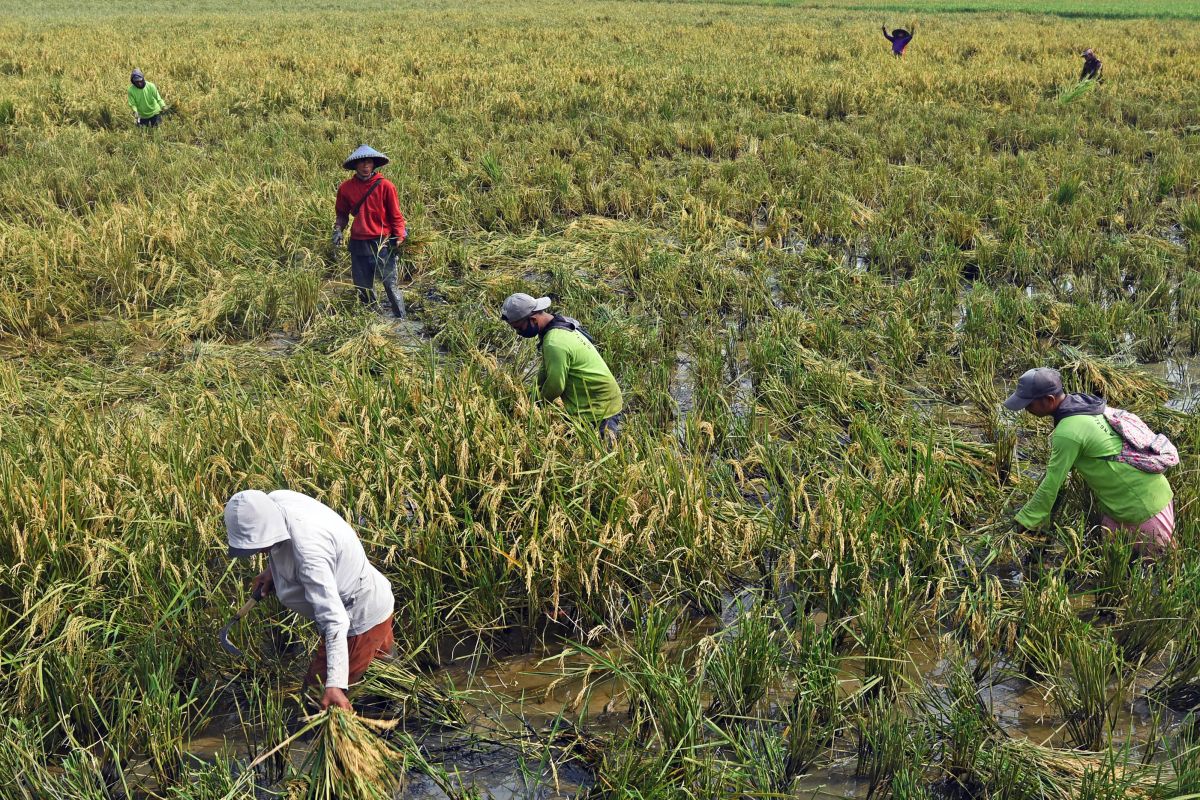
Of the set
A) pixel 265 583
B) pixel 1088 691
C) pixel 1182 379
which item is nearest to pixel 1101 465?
pixel 1088 691

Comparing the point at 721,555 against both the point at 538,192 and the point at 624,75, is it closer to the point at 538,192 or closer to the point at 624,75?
the point at 538,192

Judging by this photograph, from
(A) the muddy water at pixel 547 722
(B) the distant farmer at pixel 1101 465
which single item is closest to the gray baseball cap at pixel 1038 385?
(B) the distant farmer at pixel 1101 465

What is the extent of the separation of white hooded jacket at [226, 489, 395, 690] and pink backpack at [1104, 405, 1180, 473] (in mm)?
3204

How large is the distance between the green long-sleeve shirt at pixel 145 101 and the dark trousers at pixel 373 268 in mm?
7312

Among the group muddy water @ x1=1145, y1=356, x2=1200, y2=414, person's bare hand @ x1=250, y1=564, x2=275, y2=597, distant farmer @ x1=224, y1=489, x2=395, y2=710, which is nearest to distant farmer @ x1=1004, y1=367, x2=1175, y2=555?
muddy water @ x1=1145, y1=356, x2=1200, y2=414

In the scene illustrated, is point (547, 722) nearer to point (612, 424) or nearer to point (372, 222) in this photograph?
point (612, 424)

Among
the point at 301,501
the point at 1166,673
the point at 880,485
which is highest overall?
the point at 301,501

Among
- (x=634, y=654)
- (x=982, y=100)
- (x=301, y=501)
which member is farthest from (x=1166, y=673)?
(x=982, y=100)

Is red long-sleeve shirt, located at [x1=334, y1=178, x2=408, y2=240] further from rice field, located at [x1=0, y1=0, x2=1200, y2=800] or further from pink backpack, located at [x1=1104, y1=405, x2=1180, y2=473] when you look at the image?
pink backpack, located at [x1=1104, y1=405, x2=1180, y2=473]

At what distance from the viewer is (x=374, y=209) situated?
24.0ft

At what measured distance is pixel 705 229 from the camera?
8.83 m

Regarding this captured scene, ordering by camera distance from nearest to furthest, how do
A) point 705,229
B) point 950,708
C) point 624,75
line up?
1. point 950,708
2. point 705,229
3. point 624,75

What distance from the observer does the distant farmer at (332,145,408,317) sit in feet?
23.9

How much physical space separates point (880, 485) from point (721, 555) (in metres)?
0.86
